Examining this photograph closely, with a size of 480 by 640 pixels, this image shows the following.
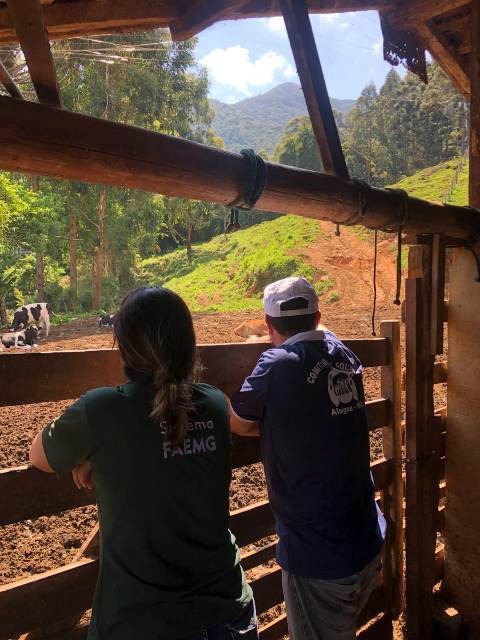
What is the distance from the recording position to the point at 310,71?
6.86 ft

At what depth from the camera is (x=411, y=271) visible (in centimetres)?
302

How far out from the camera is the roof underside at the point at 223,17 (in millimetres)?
2264

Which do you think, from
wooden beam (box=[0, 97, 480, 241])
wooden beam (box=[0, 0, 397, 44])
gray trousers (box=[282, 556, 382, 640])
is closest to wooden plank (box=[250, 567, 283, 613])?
gray trousers (box=[282, 556, 382, 640])

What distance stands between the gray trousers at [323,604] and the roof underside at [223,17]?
2.32 metres

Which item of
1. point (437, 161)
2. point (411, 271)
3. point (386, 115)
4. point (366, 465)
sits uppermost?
point (386, 115)

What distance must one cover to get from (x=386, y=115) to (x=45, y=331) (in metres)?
43.6

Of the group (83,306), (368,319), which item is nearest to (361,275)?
(368,319)

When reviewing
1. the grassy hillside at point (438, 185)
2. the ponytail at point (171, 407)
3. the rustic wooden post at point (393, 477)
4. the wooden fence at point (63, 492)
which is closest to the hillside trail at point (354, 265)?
the grassy hillside at point (438, 185)

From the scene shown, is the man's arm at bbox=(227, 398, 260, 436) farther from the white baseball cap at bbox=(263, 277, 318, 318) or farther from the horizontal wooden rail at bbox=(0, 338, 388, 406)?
the white baseball cap at bbox=(263, 277, 318, 318)

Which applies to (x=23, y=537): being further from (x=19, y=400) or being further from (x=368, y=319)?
(x=368, y=319)

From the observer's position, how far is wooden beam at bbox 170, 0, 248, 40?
7.44 ft

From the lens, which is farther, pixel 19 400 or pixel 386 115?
pixel 386 115

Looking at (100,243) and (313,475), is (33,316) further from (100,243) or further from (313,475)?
(313,475)

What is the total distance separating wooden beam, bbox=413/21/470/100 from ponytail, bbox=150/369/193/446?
2972mm
